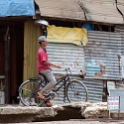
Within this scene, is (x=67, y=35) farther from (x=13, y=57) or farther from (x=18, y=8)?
(x=13, y=57)

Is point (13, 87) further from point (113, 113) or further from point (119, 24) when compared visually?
point (113, 113)

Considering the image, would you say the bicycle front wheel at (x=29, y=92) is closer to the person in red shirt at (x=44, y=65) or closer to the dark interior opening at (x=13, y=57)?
the person in red shirt at (x=44, y=65)

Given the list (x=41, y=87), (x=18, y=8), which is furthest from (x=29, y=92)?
(x=18, y=8)

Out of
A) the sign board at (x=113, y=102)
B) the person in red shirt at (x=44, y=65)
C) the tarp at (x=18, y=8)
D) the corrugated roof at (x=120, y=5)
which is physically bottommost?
the sign board at (x=113, y=102)

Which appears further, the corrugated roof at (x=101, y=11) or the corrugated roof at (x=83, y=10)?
the corrugated roof at (x=101, y=11)

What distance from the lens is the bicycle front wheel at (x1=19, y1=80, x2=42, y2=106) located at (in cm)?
995

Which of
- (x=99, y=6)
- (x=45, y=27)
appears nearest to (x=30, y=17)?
(x=45, y=27)

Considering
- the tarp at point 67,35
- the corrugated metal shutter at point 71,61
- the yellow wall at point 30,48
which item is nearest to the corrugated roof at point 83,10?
the tarp at point 67,35

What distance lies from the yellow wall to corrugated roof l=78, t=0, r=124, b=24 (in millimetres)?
1524

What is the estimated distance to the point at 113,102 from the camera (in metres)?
6.66

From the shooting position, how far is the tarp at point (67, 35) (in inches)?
460

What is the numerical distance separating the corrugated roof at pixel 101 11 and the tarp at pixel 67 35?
492 millimetres

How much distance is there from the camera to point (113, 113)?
23.5 feet

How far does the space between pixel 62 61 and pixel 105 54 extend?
136 centimetres
